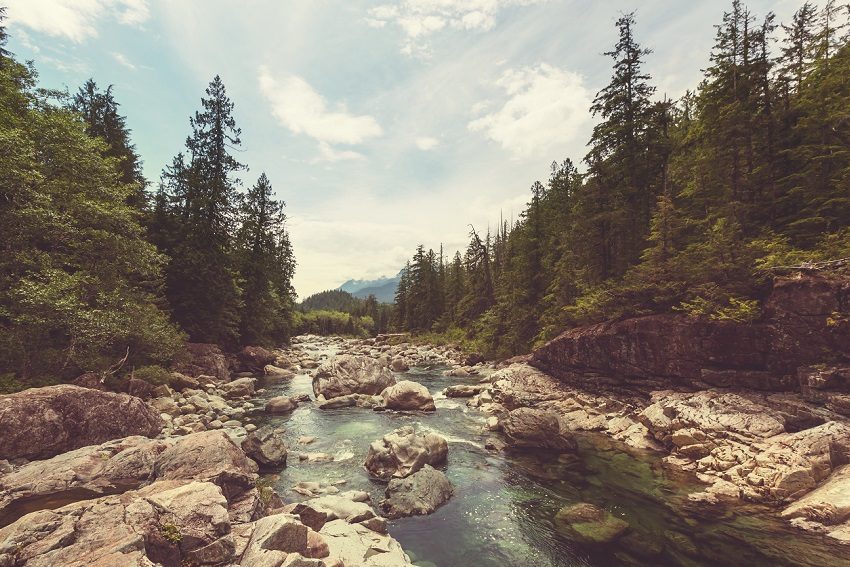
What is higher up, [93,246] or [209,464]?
[93,246]

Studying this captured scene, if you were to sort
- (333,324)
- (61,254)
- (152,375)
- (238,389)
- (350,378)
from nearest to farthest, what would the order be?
(61,254)
(152,375)
(238,389)
(350,378)
(333,324)

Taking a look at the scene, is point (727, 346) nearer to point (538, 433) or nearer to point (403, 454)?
point (538, 433)

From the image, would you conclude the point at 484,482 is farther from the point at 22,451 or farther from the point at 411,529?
the point at 22,451

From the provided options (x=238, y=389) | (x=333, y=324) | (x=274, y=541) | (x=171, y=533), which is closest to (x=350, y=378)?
(x=238, y=389)

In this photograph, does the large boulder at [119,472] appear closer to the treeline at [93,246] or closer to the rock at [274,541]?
the rock at [274,541]

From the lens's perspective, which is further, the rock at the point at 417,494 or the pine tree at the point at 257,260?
the pine tree at the point at 257,260

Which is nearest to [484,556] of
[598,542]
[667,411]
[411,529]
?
[411,529]

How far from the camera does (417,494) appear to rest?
9.86 meters

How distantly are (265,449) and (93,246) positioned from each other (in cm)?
1319

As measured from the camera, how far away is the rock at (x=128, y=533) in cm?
447

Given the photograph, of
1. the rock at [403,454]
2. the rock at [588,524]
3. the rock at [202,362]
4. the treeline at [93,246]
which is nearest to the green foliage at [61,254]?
the treeline at [93,246]

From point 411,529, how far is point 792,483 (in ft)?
33.6

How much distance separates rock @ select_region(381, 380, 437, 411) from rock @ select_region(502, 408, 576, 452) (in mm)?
5454

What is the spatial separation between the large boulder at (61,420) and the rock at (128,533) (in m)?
6.35
